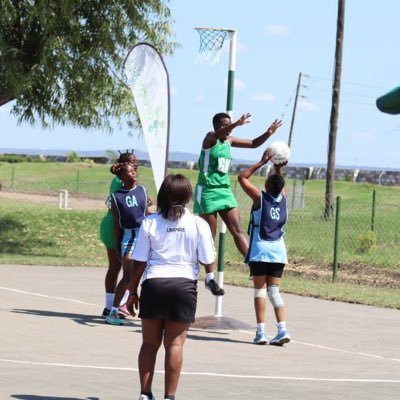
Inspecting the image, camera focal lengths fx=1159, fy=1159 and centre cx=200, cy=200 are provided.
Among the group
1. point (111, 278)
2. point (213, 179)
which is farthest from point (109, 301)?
point (213, 179)

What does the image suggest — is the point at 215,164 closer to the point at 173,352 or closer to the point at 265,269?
the point at 265,269

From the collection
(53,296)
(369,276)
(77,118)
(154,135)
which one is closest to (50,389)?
(154,135)

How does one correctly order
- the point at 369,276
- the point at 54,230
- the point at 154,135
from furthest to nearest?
1. the point at 54,230
2. the point at 369,276
3. the point at 154,135

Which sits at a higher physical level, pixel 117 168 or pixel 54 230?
pixel 117 168

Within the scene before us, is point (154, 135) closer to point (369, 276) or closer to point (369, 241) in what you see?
point (369, 276)

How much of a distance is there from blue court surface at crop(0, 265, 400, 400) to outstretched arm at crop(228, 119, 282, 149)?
2027mm

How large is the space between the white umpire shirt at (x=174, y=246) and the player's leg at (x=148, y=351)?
34cm

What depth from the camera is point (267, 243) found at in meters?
11.6

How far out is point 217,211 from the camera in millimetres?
12375

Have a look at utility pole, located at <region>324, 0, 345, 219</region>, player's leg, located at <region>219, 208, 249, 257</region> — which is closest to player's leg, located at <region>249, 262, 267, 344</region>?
player's leg, located at <region>219, 208, 249, 257</region>

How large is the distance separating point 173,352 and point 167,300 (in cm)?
→ 36

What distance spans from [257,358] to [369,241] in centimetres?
1502

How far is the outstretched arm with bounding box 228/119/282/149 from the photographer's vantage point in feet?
38.8

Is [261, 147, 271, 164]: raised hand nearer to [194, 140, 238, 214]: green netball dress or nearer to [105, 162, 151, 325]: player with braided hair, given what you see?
[194, 140, 238, 214]: green netball dress
